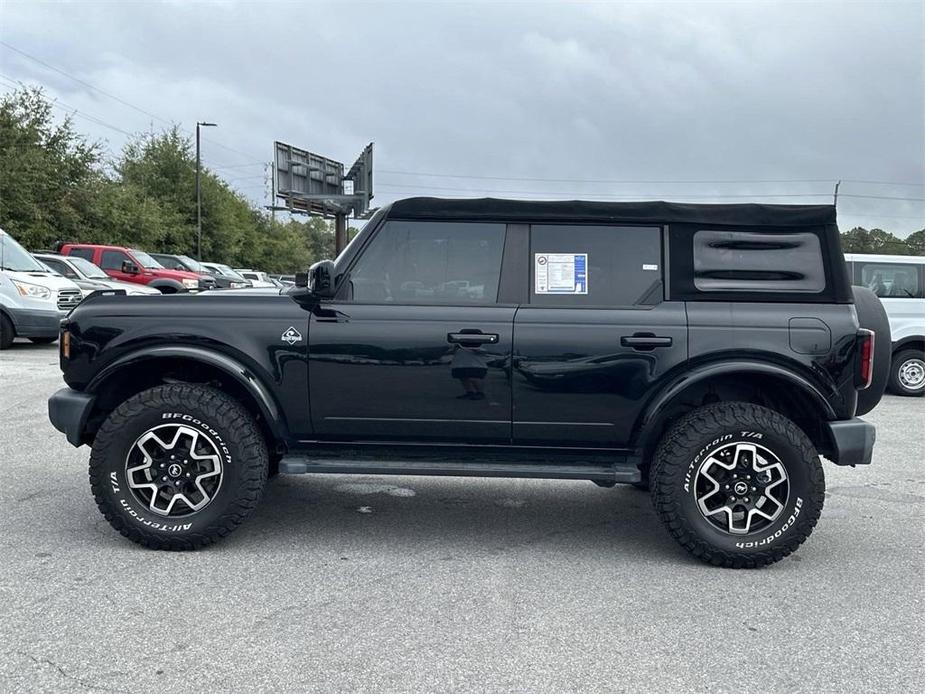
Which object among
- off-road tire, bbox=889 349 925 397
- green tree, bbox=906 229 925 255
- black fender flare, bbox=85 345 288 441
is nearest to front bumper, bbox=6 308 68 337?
black fender flare, bbox=85 345 288 441

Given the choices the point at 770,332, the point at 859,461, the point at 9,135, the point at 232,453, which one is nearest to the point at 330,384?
the point at 232,453

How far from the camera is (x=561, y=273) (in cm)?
440

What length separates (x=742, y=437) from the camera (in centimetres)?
415

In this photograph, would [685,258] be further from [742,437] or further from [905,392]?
[905,392]

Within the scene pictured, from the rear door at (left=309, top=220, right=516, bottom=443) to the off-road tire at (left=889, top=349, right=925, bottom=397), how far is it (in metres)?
8.72

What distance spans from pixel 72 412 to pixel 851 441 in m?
3.99

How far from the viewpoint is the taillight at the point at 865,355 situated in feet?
13.7

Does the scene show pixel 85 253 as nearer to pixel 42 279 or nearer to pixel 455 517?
pixel 42 279

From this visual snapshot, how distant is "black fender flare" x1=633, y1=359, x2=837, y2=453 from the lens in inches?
163

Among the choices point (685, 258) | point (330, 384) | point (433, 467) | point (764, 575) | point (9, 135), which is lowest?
point (764, 575)

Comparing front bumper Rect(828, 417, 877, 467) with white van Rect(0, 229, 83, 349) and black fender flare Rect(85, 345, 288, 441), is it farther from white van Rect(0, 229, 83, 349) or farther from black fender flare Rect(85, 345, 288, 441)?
white van Rect(0, 229, 83, 349)

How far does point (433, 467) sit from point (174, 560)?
54.2 inches

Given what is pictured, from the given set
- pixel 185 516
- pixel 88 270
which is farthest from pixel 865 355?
pixel 88 270

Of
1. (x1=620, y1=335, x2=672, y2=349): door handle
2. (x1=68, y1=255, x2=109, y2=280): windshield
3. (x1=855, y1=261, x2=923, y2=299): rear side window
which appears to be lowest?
(x1=620, y1=335, x2=672, y2=349): door handle
